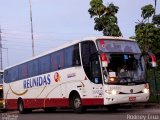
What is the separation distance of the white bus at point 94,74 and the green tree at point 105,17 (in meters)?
10.7

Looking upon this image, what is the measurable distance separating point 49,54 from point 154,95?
23.1 feet

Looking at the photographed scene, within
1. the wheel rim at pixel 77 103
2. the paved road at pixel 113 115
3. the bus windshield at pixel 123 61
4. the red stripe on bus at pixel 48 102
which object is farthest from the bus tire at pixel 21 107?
the bus windshield at pixel 123 61

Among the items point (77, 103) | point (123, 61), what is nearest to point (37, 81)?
point (77, 103)

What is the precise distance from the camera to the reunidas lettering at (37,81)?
24006 mm

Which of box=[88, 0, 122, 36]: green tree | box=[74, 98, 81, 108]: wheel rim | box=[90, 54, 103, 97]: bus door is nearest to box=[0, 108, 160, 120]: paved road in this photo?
box=[74, 98, 81, 108]: wheel rim

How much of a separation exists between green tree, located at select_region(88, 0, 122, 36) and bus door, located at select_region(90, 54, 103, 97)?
15.0m

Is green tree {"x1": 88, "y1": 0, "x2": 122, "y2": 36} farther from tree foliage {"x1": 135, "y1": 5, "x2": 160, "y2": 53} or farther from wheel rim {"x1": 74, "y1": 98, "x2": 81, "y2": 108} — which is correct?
wheel rim {"x1": 74, "y1": 98, "x2": 81, "y2": 108}

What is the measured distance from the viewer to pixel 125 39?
19703mm

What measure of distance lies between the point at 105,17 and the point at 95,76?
1585 centimetres

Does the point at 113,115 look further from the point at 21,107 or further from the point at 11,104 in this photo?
the point at 11,104

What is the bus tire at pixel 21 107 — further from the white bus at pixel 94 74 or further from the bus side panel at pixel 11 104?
the white bus at pixel 94 74

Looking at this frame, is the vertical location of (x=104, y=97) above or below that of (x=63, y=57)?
below

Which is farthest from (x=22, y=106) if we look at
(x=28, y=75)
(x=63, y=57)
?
(x=63, y=57)

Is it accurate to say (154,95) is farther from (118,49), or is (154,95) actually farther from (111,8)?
(111,8)
